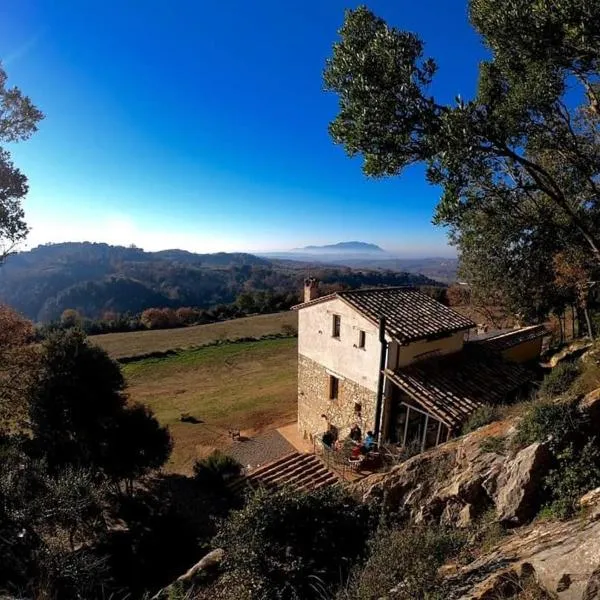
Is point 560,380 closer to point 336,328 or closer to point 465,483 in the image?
point 465,483

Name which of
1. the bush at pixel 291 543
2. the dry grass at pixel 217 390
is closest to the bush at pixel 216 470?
the dry grass at pixel 217 390

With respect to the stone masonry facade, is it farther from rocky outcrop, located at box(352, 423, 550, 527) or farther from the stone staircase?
rocky outcrop, located at box(352, 423, 550, 527)

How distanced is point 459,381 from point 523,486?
9.95m

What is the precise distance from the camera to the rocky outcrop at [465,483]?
739 centimetres

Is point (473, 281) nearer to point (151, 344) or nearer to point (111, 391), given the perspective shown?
point (111, 391)

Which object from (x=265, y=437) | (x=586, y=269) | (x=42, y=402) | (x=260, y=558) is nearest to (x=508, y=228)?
(x=586, y=269)

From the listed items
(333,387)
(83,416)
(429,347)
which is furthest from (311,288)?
(83,416)

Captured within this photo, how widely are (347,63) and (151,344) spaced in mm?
44779

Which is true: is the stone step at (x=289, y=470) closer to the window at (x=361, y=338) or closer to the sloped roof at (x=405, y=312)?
the window at (x=361, y=338)

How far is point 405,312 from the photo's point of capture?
60.1 ft

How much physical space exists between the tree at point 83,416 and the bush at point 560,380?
49.3 ft

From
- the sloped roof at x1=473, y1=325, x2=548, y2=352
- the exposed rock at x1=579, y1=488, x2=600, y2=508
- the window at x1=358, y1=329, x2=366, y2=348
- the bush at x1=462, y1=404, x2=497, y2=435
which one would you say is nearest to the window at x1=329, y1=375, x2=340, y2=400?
the window at x1=358, y1=329, x2=366, y2=348

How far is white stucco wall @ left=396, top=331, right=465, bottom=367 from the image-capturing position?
54.8 ft

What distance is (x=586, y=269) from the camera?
18375mm
